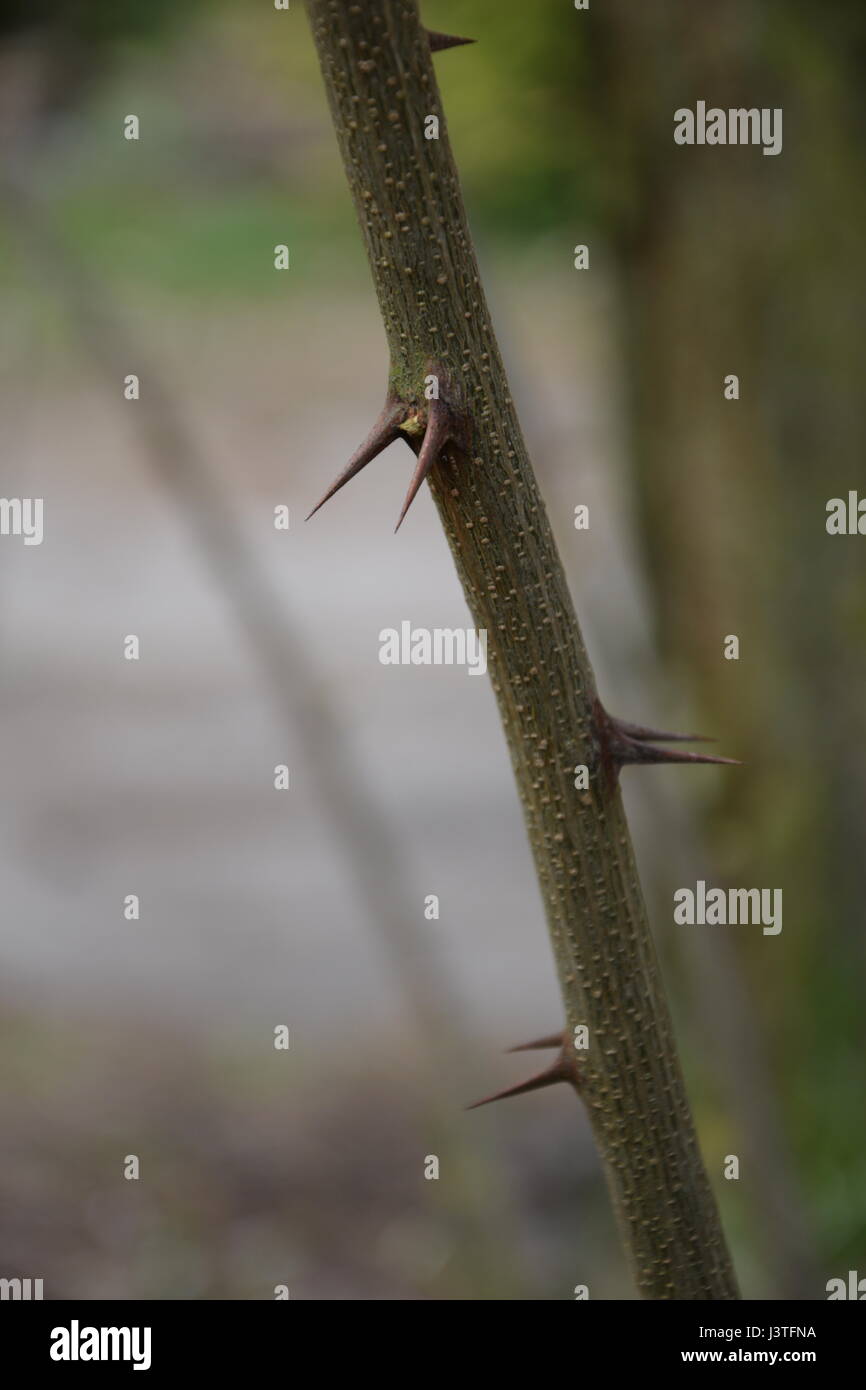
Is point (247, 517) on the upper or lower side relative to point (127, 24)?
upper

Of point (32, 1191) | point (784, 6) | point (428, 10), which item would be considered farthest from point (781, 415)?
point (32, 1191)

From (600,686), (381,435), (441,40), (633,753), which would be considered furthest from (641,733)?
(600,686)

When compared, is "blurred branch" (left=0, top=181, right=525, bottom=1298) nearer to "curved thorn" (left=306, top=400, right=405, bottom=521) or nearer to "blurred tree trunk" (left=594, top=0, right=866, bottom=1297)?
"blurred tree trunk" (left=594, top=0, right=866, bottom=1297)

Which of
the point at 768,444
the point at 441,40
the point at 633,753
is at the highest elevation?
the point at 768,444

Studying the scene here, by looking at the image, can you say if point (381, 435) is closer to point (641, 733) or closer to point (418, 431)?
point (418, 431)

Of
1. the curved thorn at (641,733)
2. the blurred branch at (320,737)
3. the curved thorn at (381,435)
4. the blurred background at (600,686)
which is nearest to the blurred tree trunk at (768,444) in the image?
the blurred background at (600,686)

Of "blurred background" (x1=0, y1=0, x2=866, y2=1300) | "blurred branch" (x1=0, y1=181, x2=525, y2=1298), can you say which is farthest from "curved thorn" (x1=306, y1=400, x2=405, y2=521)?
"blurred branch" (x1=0, y1=181, x2=525, y2=1298)

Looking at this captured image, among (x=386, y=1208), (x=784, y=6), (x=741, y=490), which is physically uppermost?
(x=784, y=6)

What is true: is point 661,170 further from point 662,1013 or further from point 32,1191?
point 32,1191
